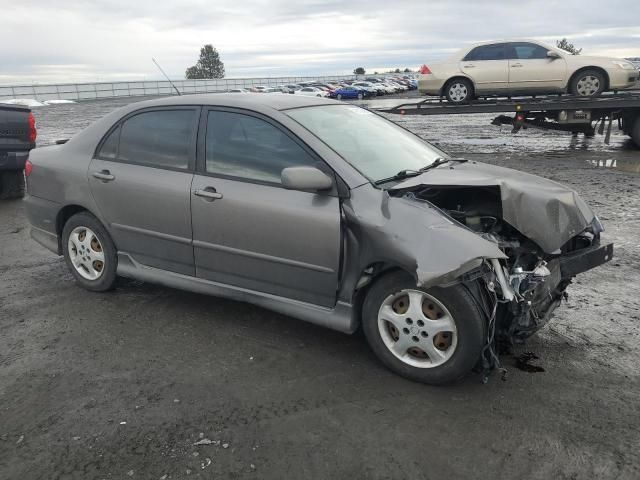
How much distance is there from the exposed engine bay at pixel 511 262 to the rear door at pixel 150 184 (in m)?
1.68

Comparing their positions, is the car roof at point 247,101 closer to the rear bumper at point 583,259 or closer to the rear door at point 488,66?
the rear bumper at point 583,259

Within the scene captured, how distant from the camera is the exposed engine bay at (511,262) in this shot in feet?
10.2

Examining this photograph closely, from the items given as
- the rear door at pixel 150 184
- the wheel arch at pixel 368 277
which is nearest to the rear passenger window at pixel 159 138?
the rear door at pixel 150 184

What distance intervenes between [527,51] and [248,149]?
1188cm

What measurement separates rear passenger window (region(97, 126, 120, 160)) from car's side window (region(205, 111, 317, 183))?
3.15 ft

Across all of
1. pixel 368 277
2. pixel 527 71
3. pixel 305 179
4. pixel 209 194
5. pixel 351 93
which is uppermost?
pixel 527 71

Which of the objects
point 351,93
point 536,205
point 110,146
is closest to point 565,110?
point 536,205

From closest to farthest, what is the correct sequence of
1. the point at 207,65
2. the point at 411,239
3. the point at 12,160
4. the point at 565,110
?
1. the point at 411,239
2. the point at 12,160
3. the point at 565,110
4. the point at 207,65

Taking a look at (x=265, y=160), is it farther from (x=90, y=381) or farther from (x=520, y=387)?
(x=520, y=387)

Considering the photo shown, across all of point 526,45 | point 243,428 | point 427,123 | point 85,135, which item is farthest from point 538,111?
point 243,428

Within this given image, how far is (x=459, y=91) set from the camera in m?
14.0

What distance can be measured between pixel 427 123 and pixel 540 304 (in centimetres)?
2015

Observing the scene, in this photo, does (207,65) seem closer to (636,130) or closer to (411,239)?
(636,130)

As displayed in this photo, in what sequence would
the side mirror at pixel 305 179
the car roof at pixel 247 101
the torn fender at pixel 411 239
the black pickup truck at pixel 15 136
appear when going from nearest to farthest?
the torn fender at pixel 411 239 < the side mirror at pixel 305 179 < the car roof at pixel 247 101 < the black pickup truck at pixel 15 136
